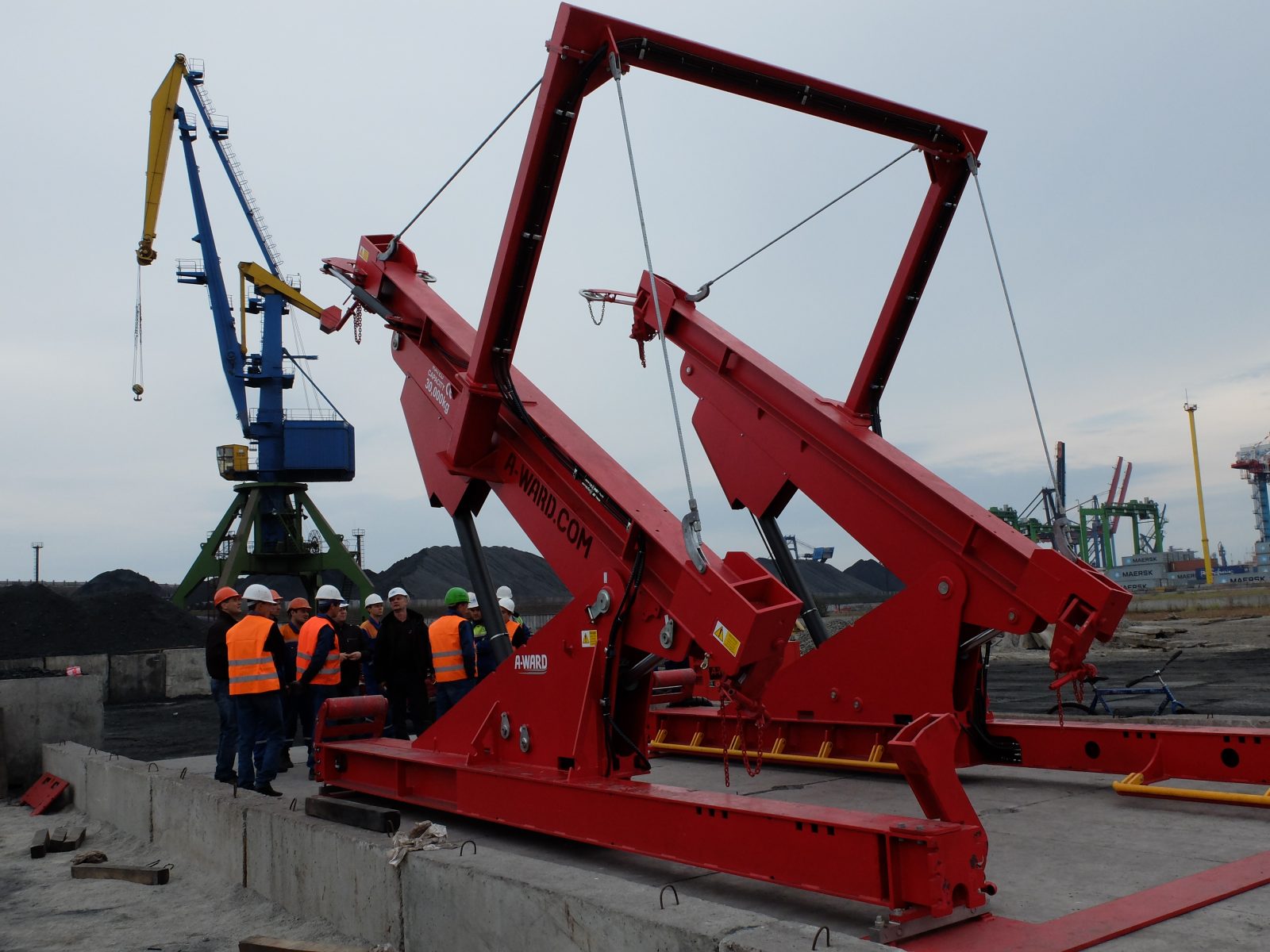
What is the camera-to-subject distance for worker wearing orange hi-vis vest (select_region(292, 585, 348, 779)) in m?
8.64

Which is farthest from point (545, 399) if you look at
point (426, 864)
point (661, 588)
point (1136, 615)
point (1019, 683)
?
point (1136, 615)

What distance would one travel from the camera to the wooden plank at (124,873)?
6.48 metres

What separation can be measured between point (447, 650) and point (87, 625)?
79.7 ft

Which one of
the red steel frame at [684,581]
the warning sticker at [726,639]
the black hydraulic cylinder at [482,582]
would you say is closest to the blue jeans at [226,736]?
the red steel frame at [684,581]

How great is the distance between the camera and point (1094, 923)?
3623 millimetres

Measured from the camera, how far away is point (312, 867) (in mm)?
5426

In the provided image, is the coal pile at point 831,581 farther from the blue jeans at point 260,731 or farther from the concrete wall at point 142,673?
the blue jeans at point 260,731

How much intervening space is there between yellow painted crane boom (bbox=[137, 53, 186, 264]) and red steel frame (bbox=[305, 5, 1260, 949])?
31309 millimetres

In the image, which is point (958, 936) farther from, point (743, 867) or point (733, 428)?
point (733, 428)

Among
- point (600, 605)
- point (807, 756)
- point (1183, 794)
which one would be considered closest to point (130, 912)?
point (600, 605)

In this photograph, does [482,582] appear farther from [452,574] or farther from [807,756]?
[452,574]

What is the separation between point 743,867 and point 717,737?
177 inches

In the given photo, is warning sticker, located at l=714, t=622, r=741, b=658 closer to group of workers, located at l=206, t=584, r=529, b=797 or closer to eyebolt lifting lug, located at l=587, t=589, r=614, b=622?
eyebolt lifting lug, located at l=587, t=589, r=614, b=622

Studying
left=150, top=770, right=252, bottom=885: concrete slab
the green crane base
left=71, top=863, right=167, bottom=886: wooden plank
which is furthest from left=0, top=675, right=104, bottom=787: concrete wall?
the green crane base
